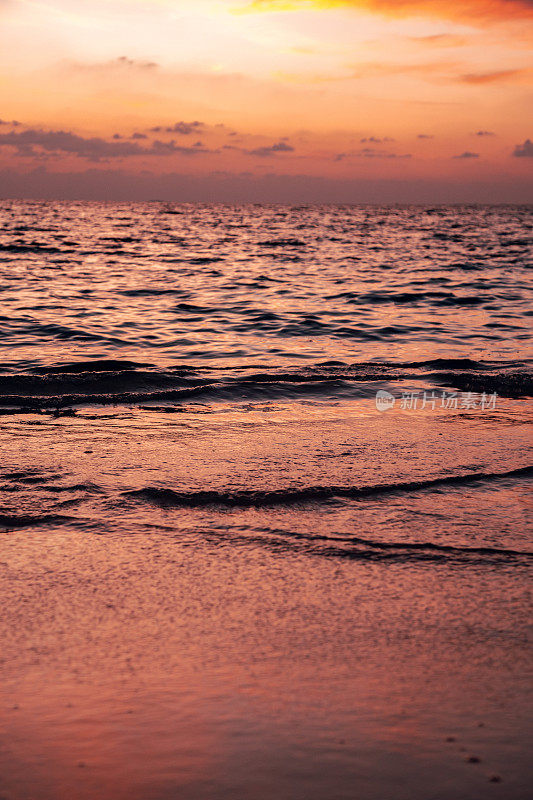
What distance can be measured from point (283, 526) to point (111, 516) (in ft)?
2.97

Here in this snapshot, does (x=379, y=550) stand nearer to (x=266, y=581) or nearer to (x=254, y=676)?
(x=266, y=581)

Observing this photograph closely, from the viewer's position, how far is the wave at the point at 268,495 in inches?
150

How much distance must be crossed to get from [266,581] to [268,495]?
3.39 ft

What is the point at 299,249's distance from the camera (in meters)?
34.0

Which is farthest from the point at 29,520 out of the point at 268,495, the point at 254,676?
the point at 254,676

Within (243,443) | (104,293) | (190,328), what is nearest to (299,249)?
(104,293)

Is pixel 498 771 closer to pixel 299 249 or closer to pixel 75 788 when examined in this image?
pixel 75 788

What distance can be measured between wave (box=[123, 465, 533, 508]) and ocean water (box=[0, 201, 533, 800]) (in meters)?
0.02

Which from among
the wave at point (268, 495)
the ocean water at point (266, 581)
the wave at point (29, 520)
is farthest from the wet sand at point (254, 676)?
the wave at point (268, 495)

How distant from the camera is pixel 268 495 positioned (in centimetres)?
391

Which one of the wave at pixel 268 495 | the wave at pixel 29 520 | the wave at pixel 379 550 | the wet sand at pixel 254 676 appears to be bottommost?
the wet sand at pixel 254 676

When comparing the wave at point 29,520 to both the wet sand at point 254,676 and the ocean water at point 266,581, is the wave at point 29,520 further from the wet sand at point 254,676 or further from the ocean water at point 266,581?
the wet sand at point 254,676

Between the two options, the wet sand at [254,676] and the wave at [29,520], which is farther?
the wave at [29,520]

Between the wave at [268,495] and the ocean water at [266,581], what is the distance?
2 cm
